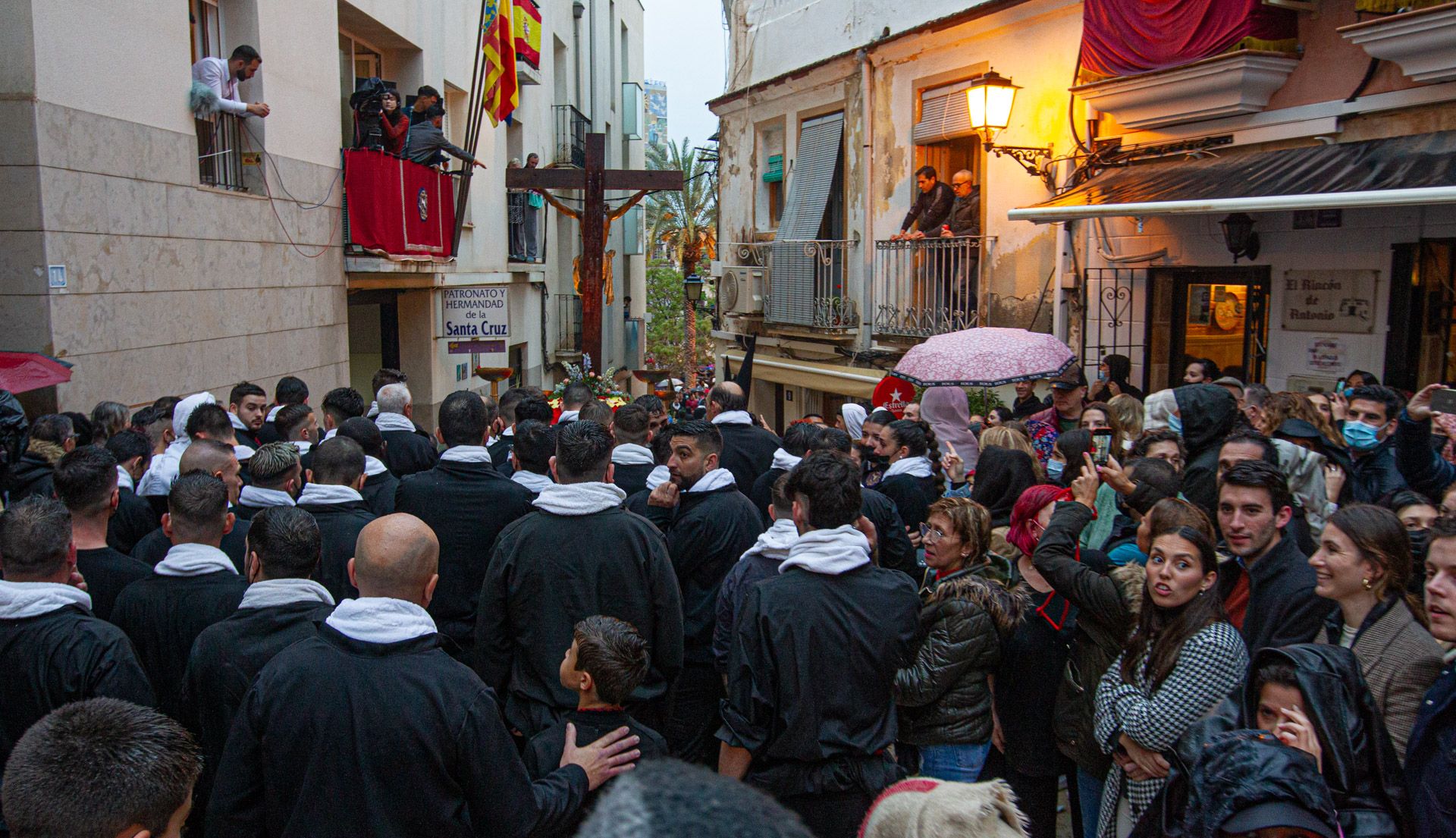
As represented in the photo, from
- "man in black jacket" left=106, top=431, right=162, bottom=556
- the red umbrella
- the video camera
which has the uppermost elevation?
the video camera

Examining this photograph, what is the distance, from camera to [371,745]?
8.80 ft

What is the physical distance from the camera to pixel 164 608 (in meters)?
3.72

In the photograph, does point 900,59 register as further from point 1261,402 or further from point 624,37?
point 624,37

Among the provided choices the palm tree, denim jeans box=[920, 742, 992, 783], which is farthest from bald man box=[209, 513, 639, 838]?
the palm tree

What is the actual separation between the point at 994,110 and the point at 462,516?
860 cm

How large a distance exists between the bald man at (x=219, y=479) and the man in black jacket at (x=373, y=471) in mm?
615

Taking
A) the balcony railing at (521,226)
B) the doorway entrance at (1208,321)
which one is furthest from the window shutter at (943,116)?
the balcony railing at (521,226)

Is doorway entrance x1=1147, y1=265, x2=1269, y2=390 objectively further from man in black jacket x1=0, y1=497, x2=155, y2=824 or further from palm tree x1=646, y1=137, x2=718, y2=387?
palm tree x1=646, y1=137, x2=718, y2=387

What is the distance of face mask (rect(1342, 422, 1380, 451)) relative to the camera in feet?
18.1

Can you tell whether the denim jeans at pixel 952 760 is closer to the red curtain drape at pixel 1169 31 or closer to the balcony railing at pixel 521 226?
the red curtain drape at pixel 1169 31

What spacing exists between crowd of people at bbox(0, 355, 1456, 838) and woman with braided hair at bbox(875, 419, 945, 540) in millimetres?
27

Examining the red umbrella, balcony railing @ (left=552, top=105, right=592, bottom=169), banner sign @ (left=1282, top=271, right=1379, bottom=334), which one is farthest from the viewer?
balcony railing @ (left=552, top=105, right=592, bottom=169)

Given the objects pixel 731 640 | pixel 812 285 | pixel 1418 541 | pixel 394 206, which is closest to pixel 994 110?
pixel 812 285

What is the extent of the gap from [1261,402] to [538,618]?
4717mm
